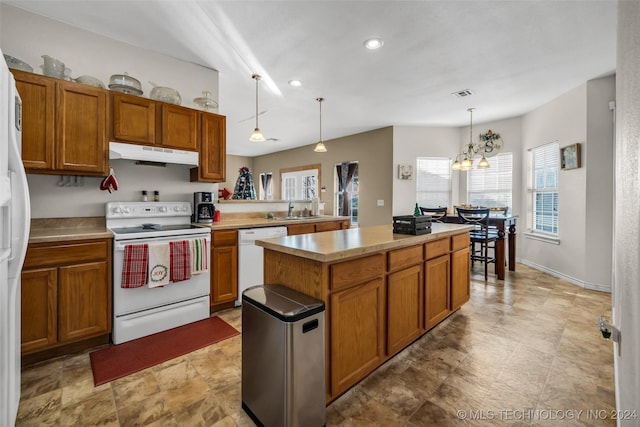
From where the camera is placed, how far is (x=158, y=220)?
120 inches

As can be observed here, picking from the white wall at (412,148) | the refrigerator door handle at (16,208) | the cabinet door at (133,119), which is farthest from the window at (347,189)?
the refrigerator door handle at (16,208)

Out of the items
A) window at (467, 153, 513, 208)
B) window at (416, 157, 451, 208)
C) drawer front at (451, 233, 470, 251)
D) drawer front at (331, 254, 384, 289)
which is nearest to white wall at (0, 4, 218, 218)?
drawer front at (331, 254, 384, 289)

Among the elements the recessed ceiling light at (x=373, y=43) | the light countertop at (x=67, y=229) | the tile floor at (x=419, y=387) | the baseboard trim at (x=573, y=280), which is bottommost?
the tile floor at (x=419, y=387)

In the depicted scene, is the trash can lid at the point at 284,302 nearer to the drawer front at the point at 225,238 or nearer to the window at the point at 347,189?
the drawer front at the point at 225,238

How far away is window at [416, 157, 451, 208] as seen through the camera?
5.83 meters

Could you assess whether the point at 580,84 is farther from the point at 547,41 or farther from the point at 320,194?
the point at 320,194

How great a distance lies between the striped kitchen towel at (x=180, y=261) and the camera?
2.54 m

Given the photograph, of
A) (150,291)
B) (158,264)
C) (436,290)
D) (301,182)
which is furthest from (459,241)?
(301,182)

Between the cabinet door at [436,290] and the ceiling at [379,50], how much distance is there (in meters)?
2.06

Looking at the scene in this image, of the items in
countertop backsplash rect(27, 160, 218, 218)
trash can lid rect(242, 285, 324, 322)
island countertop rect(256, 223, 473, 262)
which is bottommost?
trash can lid rect(242, 285, 324, 322)

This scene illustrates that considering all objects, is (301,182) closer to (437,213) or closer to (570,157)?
(437,213)

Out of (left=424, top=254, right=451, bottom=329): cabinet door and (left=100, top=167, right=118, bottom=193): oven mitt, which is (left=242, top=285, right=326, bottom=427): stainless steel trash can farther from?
(left=100, top=167, right=118, bottom=193): oven mitt

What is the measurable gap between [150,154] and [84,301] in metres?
1.38

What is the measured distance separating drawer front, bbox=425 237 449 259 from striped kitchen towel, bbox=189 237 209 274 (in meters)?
2.07
